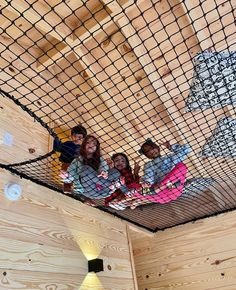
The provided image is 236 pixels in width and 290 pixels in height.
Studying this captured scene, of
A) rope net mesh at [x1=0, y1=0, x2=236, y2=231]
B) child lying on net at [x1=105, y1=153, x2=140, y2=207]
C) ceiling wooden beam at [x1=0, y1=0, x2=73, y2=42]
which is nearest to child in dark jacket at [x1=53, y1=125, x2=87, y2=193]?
rope net mesh at [x1=0, y1=0, x2=236, y2=231]

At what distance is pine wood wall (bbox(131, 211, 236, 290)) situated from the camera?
2.63 m

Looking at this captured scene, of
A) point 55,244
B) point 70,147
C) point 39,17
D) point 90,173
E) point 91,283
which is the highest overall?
point 39,17

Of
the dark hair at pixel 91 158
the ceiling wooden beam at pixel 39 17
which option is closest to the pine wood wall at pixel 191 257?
the dark hair at pixel 91 158

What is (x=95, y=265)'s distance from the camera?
202cm

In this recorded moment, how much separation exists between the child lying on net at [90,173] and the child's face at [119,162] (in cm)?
13

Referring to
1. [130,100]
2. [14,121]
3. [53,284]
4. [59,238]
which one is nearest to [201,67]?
[130,100]

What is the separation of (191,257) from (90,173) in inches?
52.2

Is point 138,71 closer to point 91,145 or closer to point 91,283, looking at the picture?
point 91,145

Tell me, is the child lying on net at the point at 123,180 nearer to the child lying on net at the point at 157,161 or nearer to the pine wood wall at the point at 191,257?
the child lying on net at the point at 157,161

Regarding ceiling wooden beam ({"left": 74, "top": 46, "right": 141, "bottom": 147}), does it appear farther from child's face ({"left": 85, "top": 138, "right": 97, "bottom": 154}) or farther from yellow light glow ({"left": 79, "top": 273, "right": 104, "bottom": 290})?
yellow light glow ({"left": 79, "top": 273, "right": 104, "bottom": 290})

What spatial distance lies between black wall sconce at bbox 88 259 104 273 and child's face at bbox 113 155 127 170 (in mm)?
662

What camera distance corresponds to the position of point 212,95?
2.57 meters

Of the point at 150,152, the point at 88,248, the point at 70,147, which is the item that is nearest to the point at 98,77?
the point at 70,147

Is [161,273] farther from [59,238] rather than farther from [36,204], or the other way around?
[36,204]
